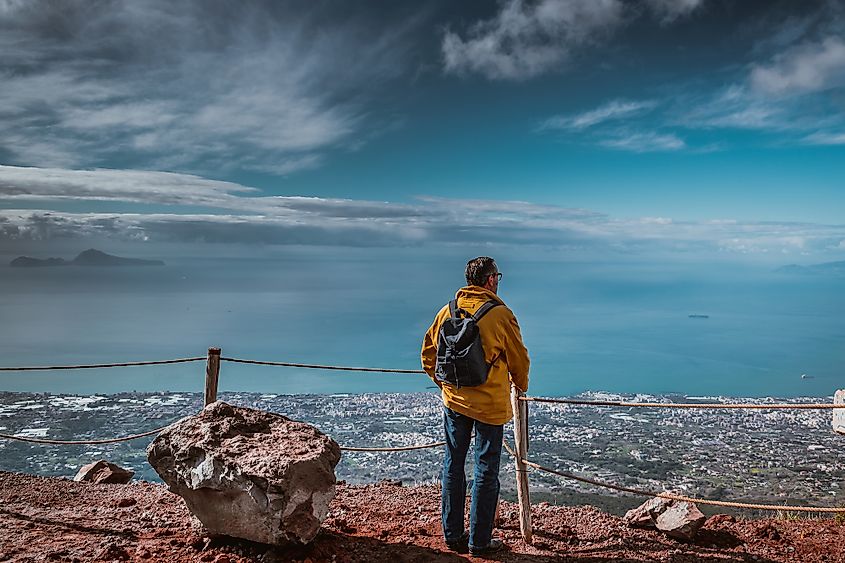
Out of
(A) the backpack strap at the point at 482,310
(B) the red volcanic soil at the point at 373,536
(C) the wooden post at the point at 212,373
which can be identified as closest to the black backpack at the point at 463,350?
(A) the backpack strap at the point at 482,310

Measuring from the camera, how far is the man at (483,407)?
4.18m

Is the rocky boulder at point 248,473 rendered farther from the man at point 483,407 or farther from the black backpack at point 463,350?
the black backpack at point 463,350

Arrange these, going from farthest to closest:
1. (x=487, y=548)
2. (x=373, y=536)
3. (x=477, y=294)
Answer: (x=373, y=536)
(x=487, y=548)
(x=477, y=294)

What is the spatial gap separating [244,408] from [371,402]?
18.7 meters

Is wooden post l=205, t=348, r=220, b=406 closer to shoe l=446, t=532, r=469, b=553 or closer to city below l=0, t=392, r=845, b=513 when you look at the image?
shoe l=446, t=532, r=469, b=553

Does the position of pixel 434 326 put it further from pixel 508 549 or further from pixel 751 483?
pixel 751 483

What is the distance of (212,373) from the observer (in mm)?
6102

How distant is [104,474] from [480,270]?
572cm

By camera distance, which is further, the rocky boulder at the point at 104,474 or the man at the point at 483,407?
the rocky boulder at the point at 104,474

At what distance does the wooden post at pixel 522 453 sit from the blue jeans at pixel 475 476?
0.57 meters

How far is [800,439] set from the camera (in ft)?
62.1

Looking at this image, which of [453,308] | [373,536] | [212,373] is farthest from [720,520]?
[212,373]

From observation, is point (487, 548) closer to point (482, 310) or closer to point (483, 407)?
point (483, 407)

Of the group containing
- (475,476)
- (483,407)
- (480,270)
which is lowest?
(475,476)
